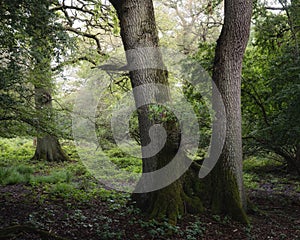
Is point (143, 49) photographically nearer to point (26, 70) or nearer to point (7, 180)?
point (26, 70)

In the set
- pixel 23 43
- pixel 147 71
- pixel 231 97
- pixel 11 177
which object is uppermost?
pixel 23 43

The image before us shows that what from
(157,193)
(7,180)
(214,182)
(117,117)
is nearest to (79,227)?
(157,193)

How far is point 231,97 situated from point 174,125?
46.0 inches

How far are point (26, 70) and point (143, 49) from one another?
196cm

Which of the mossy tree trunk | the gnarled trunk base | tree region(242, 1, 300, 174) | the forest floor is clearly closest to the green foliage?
the mossy tree trunk

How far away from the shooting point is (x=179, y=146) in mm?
4934

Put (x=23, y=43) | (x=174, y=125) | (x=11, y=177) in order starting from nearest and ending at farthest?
(x=23, y=43)
(x=174, y=125)
(x=11, y=177)

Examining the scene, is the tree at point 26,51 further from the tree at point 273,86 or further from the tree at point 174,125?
the tree at point 273,86

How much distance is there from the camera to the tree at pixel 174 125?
188 inches

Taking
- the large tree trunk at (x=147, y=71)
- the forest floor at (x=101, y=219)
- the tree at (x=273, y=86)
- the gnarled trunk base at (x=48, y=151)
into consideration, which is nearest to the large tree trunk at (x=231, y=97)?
the forest floor at (x=101, y=219)

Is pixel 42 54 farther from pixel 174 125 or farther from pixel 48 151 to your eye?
pixel 48 151

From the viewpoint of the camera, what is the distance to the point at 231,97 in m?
5.18

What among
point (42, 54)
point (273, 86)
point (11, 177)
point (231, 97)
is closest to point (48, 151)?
point (11, 177)

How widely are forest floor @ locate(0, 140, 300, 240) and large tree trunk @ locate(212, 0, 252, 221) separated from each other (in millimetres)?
370
